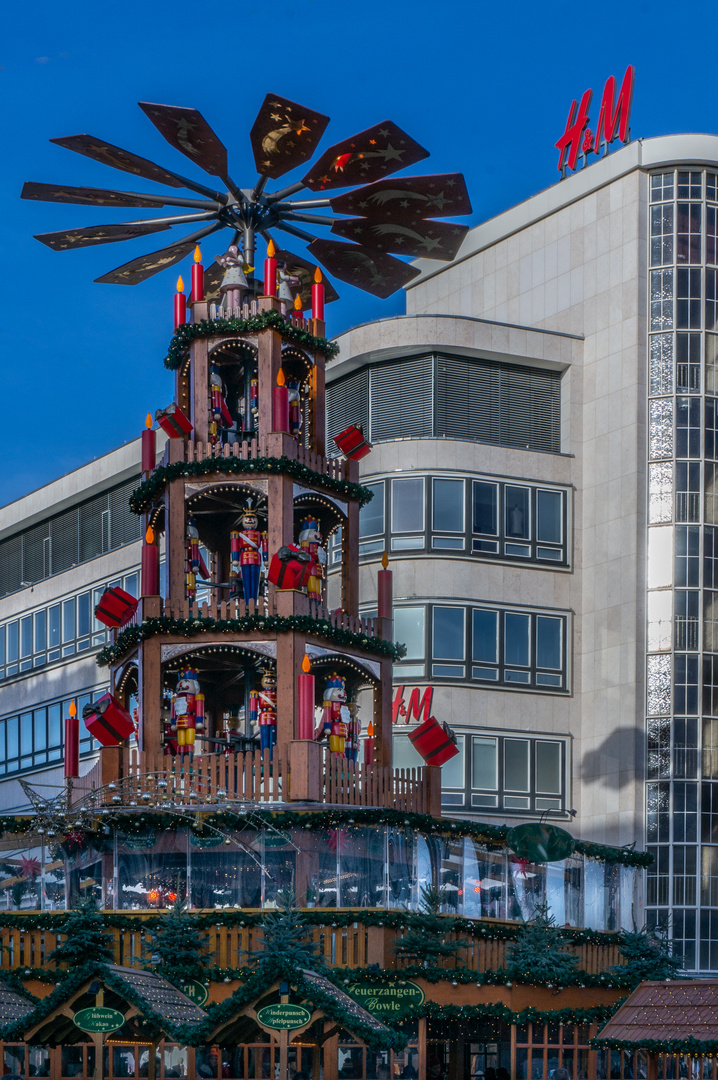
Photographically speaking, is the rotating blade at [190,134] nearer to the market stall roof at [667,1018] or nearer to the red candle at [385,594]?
the red candle at [385,594]

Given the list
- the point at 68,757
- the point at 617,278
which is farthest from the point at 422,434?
the point at 68,757

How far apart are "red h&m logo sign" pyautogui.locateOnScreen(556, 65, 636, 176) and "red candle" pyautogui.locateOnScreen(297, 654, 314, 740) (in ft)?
106

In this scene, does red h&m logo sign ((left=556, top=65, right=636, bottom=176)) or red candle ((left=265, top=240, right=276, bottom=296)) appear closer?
red candle ((left=265, top=240, right=276, bottom=296))

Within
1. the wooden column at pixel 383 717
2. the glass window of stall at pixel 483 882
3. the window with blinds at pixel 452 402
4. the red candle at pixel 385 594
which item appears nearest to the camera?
the glass window of stall at pixel 483 882

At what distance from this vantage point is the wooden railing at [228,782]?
3712 cm

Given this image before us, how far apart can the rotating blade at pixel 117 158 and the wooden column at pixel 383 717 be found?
39.7ft

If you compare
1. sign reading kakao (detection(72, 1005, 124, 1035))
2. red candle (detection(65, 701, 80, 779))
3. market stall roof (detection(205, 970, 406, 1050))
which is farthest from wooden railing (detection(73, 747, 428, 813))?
market stall roof (detection(205, 970, 406, 1050))

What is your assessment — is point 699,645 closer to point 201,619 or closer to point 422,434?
point 422,434

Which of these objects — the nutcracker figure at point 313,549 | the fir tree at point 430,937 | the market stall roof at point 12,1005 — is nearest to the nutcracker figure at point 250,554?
the nutcracker figure at point 313,549

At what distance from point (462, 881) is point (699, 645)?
2142 centimetres

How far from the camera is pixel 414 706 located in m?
55.6

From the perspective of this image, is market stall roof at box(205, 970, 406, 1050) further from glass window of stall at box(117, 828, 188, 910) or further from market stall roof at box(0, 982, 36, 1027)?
glass window of stall at box(117, 828, 188, 910)

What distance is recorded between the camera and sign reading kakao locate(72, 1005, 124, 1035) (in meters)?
30.1

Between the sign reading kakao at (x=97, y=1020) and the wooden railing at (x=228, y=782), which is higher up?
the wooden railing at (x=228, y=782)
